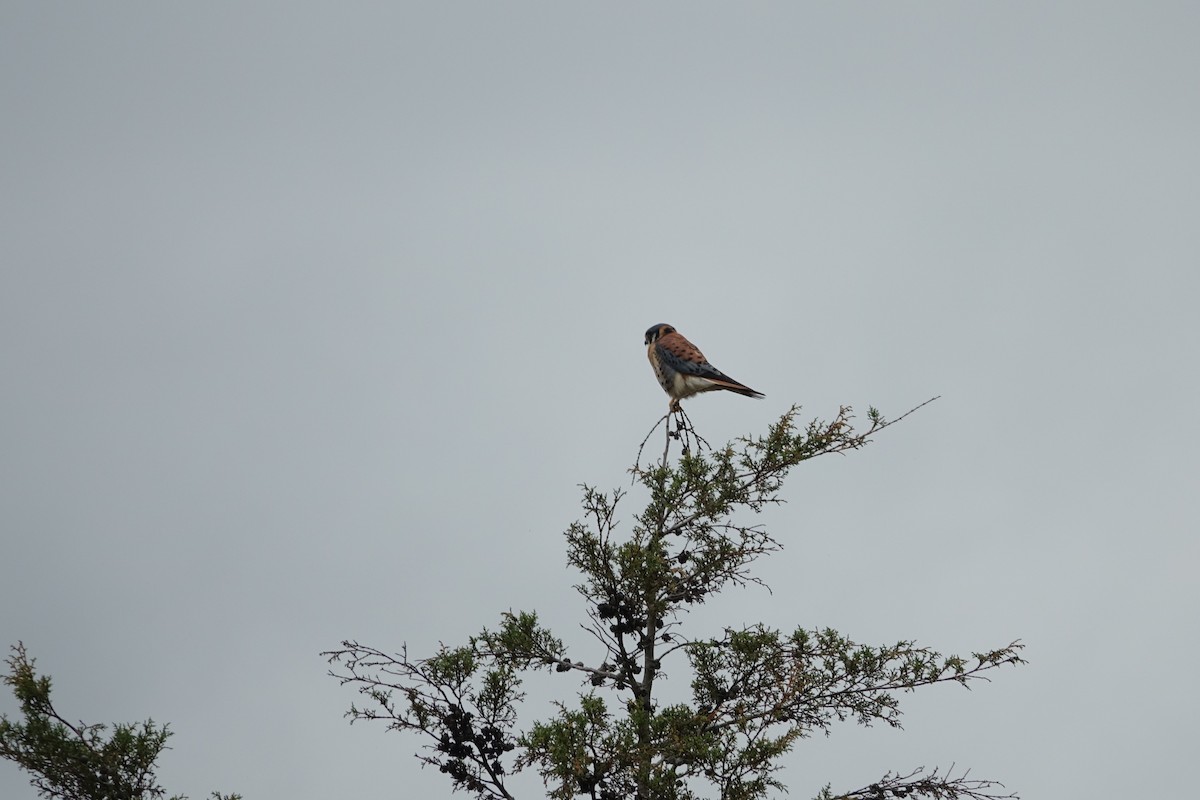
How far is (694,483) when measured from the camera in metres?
9.68

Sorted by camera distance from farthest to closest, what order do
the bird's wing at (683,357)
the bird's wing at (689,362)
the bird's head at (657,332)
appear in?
the bird's head at (657,332)
the bird's wing at (683,357)
the bird's wing at (689,362)

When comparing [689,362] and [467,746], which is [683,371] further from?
[467,746]

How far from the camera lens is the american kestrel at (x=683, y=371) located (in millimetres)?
12250

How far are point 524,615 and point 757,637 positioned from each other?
201 cm

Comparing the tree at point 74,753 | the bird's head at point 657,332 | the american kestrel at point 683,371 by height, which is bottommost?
the tree at point 74,753

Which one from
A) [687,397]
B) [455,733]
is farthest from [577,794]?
[687,397]

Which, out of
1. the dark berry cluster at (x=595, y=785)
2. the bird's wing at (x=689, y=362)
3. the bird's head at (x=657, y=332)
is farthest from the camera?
the bird's head at (x=657, y=332)

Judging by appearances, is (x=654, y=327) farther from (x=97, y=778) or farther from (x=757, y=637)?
(x=97, y=778)

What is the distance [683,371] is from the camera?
41.5 feet

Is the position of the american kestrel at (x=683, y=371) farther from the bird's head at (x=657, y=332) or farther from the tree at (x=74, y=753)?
the tree at (x=74, y=753)

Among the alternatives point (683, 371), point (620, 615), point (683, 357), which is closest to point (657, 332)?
point (683, 357)

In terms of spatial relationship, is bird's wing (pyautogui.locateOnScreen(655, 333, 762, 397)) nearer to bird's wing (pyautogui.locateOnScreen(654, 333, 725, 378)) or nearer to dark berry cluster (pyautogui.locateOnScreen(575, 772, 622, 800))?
bird's wing (pyautogui.locateOnScreen(654, 333, 725, 378))

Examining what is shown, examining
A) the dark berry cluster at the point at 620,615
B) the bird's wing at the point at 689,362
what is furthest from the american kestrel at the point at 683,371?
the dark berry cluster at the point at 620,615

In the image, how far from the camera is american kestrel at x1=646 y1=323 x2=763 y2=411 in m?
12.2
